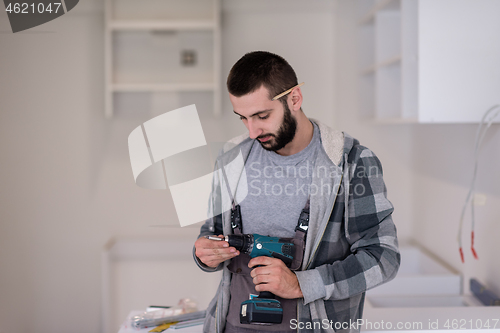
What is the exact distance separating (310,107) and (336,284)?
5.54ft

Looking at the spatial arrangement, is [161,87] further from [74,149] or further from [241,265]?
[241,265]

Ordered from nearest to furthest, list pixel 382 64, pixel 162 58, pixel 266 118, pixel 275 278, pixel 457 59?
pixel 275 278 → pixel 266 118 → pixel 457 59 → pixel 382 64 → pixel 162 58

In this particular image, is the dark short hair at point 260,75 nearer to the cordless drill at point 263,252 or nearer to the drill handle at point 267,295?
the cordless drill at point 263,252

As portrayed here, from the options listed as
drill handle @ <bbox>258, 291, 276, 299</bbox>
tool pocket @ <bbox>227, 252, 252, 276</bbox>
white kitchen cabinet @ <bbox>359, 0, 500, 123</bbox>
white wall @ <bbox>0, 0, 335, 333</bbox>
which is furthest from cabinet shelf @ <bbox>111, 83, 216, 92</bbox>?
drill handle @ <bbox>258, 291, 276, 299</bbox>

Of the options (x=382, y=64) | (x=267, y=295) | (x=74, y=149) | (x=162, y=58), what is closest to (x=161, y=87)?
(x=162, y=58)

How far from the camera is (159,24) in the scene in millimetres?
2250

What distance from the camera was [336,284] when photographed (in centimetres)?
103

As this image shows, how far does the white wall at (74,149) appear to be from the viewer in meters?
2.44

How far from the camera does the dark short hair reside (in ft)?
3.61

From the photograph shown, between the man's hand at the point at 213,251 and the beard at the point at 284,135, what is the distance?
292 millimetres

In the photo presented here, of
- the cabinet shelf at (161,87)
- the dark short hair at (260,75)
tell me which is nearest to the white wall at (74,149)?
the cabinet shelf at (161,87)

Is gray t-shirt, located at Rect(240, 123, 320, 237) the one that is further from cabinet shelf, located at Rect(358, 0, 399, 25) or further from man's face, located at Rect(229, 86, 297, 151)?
cabinet shelf, located at Rect(358, 0, 399, 25)

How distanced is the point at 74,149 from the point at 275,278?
75.3 inches

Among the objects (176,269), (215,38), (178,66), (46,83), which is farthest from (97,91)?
(176,269)
